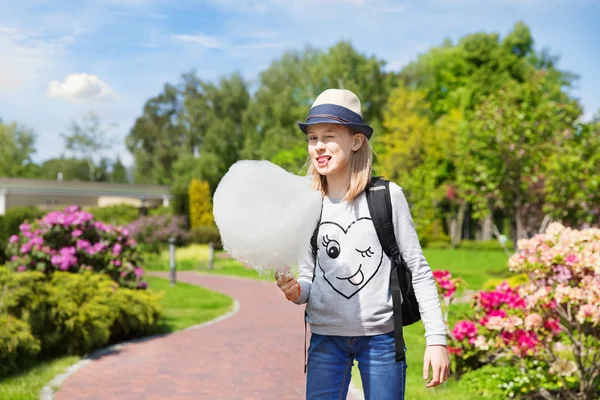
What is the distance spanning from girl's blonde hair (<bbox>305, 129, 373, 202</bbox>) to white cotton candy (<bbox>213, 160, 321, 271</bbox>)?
344mm

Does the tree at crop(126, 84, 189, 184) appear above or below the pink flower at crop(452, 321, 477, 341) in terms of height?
Result: above

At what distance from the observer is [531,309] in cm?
520

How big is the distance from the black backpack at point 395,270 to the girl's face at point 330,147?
0.19 metres

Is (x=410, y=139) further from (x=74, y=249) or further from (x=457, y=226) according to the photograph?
(x=74, y=249)

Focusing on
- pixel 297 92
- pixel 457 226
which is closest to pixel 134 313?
pixel 457 226

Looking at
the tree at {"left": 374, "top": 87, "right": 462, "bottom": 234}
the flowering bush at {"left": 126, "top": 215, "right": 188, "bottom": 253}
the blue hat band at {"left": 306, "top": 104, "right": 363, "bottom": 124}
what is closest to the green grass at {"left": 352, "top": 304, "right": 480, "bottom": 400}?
the blue hat band at {"left": 306, "top": 104, "right": 363, "bottom": 124}

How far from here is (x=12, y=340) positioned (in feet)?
19.6

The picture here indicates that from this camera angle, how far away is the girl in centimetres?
258

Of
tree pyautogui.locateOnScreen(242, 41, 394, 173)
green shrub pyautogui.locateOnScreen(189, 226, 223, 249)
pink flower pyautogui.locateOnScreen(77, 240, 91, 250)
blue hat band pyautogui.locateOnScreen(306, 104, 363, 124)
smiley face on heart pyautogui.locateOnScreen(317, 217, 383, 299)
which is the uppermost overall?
tree pyautogui.locateOnScreen(242, 41, 394, 173)

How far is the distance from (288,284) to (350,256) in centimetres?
31

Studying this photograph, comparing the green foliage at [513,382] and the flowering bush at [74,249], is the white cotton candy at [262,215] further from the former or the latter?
the flowering bush at [74,249]

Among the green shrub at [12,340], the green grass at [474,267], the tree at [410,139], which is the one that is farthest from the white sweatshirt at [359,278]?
the tree at [410,139]

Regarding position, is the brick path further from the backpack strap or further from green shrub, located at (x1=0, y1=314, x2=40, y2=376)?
the backpack strap

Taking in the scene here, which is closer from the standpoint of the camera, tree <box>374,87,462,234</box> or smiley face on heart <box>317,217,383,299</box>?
smiley face on heart <box>317,217,383,299</box>
